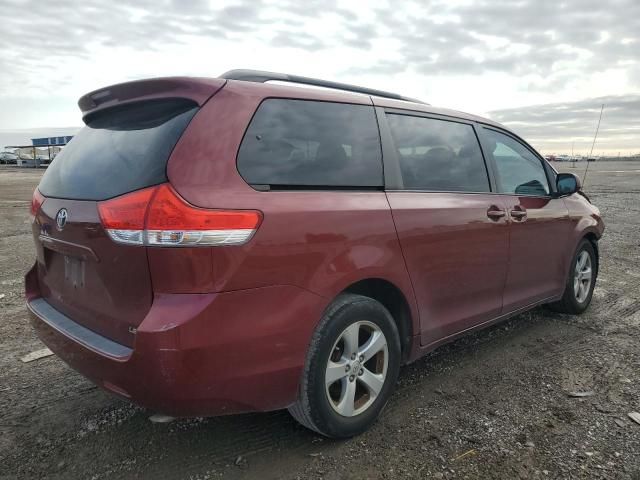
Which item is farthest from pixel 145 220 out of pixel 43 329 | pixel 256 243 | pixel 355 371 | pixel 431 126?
pixel 431 126

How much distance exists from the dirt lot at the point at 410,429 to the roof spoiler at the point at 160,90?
174 centimetres

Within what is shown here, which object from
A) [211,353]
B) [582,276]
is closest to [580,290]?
[582,276]

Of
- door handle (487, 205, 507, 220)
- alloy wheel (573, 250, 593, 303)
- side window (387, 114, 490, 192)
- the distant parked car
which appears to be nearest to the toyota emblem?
side window (387, 114, 490, 192)

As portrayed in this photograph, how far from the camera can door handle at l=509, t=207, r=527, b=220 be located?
3752 millimetres

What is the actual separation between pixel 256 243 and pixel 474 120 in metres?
2.34

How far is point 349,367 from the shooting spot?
2.67 metres

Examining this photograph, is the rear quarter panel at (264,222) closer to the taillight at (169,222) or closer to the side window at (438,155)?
the taillight at (169,222)

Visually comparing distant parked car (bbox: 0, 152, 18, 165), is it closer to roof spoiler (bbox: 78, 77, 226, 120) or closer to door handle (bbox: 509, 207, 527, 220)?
roof spoiler (bbox: 78, 77, 226, 120)

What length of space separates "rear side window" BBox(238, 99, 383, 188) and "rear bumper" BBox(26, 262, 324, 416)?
0.56m

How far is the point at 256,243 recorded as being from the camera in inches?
86.2

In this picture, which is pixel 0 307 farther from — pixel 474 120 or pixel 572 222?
pixel 572 222

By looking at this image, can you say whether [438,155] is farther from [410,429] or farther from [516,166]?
[410,429]

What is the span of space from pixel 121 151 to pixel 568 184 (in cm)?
371

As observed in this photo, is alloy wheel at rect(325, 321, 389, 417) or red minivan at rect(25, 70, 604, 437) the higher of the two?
red minivan at rect(25, 70, 604, 437)
